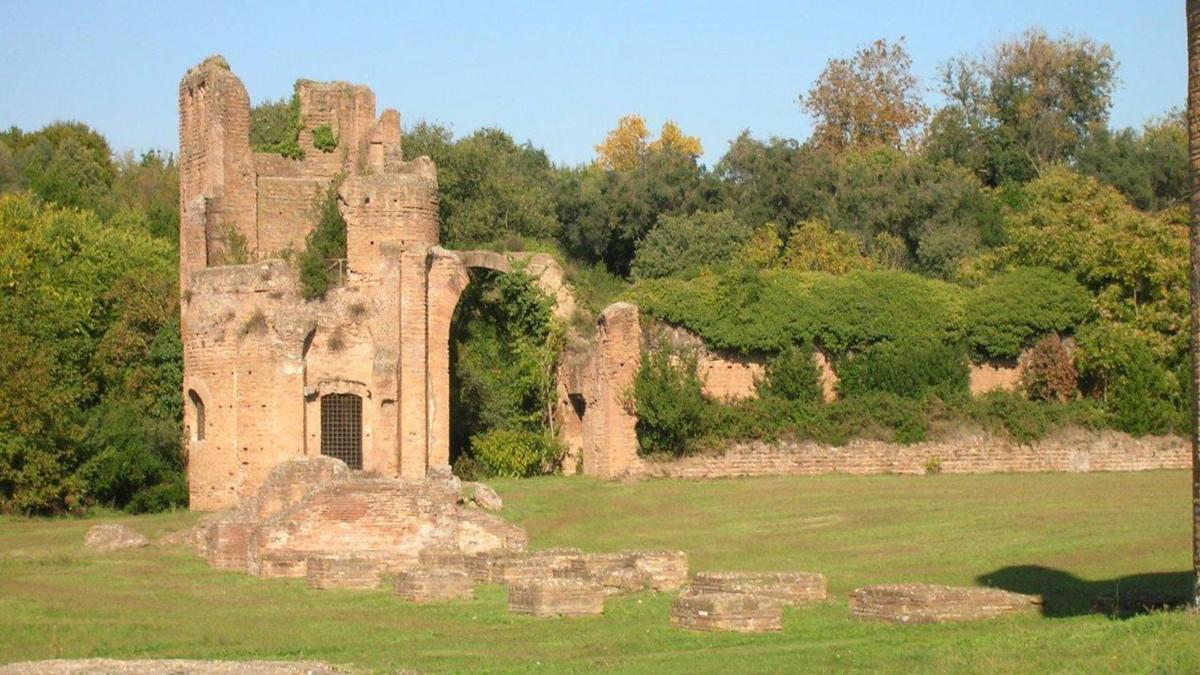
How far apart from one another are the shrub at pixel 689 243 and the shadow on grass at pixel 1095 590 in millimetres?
27845

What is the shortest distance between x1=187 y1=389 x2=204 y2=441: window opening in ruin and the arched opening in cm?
491

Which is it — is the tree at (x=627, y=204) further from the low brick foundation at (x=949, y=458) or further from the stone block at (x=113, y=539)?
the stone block at (x=113, y=539)

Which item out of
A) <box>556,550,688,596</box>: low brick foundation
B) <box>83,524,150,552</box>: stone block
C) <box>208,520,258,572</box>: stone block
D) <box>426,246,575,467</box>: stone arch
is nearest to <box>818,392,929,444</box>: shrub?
<box>426,246,575,467</box>: stone arch

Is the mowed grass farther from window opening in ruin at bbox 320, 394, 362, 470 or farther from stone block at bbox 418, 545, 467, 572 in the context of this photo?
window opening in ruin at bbox 320, 394, 362, 470

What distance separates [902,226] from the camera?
53250 millimetres

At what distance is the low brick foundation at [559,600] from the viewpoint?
18969 mm

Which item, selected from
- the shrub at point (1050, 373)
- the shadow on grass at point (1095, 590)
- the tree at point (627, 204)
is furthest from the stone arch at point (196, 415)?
the shadow on grass at point (1095, 590)

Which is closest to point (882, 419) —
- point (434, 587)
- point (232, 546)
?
point (232, 546)

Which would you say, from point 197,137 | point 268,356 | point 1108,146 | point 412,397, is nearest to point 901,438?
point 412,397

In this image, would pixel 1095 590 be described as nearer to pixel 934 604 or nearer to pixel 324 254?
pixel 934 604

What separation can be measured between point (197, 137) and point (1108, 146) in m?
30.3

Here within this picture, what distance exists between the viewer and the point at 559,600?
62.4ft

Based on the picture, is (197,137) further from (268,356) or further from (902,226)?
(902,226)

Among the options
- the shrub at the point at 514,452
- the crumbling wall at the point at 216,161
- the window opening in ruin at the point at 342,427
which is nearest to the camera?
the window opening in ruin at the point at 342,427
